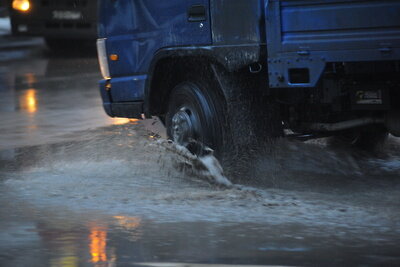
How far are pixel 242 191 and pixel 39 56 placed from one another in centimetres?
1431

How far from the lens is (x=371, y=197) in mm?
6676

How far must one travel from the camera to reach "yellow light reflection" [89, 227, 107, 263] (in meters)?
5.05

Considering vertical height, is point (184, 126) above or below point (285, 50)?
below

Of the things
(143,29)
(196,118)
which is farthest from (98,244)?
(143,29)

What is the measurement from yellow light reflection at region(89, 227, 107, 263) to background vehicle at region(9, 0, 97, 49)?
1355 cm

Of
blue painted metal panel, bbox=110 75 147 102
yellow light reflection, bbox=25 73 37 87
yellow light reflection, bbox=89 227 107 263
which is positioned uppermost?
blue painted metal panel, bbox=110 75 147 102

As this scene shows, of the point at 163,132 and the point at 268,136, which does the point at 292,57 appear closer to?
the point at 268,136

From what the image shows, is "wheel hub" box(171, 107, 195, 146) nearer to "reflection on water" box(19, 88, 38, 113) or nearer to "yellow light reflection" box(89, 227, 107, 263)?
"yellow light reflection" box(89, 227, 107, 263)

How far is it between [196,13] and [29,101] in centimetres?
650

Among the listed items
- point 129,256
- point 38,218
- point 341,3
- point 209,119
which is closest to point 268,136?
point 209,119

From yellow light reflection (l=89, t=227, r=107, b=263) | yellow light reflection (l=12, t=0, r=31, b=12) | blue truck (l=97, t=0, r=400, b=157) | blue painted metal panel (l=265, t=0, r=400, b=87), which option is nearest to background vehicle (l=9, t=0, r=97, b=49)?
yellow light reflection (l=12, t=0, r=31, b=12)

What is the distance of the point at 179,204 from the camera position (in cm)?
654

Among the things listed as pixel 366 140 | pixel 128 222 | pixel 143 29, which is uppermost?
pixel 143 29

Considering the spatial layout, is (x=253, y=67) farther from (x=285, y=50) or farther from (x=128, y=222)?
(x=128, y=222)
